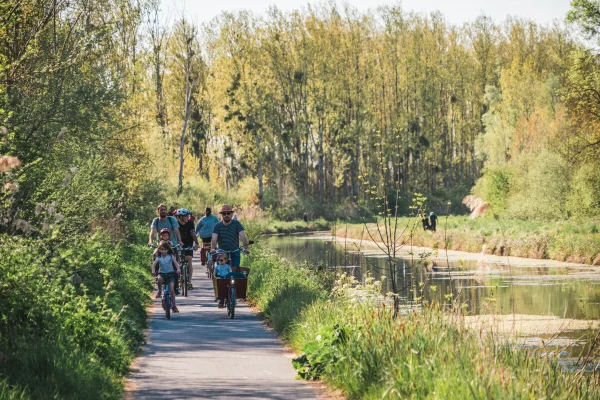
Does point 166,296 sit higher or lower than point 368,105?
lower

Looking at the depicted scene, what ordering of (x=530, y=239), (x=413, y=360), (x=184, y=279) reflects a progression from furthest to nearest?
(x=530, y=239) → (x=184, y=279) → (x=413, y=360)

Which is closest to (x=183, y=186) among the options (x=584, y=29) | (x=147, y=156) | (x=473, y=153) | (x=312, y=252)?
(x=312, y=252)

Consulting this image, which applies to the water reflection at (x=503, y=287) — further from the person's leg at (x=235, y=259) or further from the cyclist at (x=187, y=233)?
the cyclist at (x=187, y=233)

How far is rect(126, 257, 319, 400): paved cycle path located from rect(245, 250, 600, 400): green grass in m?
0.46

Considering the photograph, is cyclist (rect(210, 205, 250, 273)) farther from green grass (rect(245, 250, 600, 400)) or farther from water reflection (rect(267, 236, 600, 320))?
green grass (rect(245, 250, 600, 400))

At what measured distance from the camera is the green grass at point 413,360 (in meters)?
8.20

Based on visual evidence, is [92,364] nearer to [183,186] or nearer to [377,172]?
[183,186]

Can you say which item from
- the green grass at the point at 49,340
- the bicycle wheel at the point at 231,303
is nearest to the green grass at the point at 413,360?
the green grass at the point at 49,340

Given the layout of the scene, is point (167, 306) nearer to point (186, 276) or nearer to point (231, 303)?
point (231, 303)

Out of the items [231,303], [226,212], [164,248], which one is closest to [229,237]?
[226,212]

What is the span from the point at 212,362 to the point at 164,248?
6174 mm

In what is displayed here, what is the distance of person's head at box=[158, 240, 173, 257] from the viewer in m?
17.9

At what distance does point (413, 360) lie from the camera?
955 centimetres

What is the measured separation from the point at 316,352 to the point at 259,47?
66.6 meters
